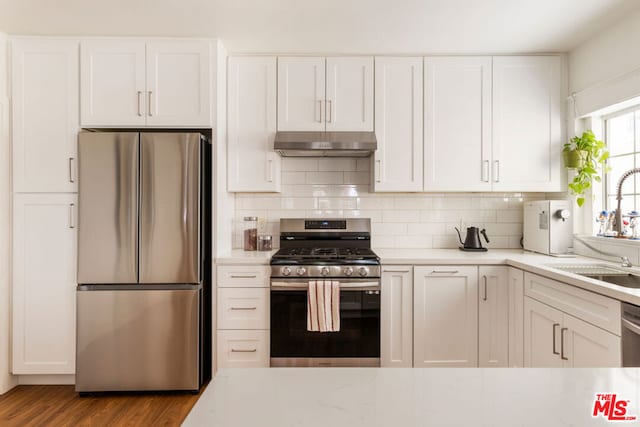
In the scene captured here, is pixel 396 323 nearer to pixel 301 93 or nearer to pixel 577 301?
pixel 577 301

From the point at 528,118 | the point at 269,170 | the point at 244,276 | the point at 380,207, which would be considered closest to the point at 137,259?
the point at 244,276

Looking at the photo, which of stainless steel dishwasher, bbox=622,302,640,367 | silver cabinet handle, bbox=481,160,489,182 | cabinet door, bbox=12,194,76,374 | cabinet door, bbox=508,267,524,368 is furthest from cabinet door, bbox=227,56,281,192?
stainless steel dishwasher, bbox=622,302,640,367

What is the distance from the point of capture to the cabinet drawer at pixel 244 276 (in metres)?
2.65

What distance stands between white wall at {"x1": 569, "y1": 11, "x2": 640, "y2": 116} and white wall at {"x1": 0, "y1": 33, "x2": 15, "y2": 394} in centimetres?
414

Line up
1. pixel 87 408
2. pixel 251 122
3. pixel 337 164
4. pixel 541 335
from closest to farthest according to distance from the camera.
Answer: pixel 541 335 < pixel 87 408 < pixel 251 122 < pixel 337 164

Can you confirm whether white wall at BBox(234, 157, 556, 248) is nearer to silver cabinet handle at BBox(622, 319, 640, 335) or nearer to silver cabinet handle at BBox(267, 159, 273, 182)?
silver cabinet handle at BBox(267, 159, 273, 182)

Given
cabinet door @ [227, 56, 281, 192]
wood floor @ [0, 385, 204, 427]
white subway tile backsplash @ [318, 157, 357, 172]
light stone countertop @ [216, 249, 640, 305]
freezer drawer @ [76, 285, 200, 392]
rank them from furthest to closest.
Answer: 1. white subway tile backsplash @ [318, 157, 357, 172]
2. cabinet door @ [227, 56, 281, 192]
3. freezer drawer @ [76, 285, 200, 392]
4. light stone countertop @ [216, 249, 640, 305]
5. wood floor @ [0, 385, 204, 427]

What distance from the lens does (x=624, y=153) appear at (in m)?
2.69

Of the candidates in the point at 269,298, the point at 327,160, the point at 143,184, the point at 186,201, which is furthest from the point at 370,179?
the point at 143,184

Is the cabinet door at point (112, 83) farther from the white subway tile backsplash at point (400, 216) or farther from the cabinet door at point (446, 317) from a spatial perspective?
the cabinet door at point (446, 317)

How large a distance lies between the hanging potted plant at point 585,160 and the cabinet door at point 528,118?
141mm

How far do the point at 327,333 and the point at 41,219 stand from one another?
2.15 meters

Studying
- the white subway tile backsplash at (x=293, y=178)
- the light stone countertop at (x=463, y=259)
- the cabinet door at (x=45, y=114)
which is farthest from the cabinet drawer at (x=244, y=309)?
the cabinet door at (x=45, y=114)

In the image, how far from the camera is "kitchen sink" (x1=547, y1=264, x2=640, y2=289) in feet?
7.20
